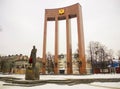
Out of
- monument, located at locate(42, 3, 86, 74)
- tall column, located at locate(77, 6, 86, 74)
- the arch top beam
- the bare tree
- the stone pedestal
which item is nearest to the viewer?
the stone pedestal

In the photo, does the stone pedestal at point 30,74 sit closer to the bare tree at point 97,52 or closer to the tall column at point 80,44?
the tall column at point 80,44

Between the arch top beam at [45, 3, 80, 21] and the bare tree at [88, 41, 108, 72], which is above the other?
the arch top beam at [45, 3, 80, 21]

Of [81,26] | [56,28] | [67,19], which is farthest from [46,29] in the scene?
[81,26]

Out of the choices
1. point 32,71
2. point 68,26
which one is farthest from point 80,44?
point 32,71

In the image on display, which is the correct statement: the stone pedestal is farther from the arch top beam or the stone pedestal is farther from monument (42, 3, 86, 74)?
the arch top beam

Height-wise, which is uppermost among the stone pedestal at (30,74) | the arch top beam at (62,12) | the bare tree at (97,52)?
the arch top beam at (62,12)

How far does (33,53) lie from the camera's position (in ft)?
43.4

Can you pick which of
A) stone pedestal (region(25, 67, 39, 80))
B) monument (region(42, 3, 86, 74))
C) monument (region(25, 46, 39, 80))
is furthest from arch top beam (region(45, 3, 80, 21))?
stone pedestal (region(25, 67, 39, 80))

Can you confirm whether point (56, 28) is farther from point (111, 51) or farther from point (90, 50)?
point (111, 51)

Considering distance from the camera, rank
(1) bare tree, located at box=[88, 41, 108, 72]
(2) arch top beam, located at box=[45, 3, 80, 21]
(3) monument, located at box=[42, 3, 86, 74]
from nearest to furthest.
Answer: (3) monument, located at box=[42, 3, 86, 74] → (2) arch top beam, located at box=[45, 3, 80, 21] → (1) bare tree, located at box=[88, 41, 108, 72]

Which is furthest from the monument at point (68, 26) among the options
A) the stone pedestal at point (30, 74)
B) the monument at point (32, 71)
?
the stone pedestal at point (30, 74)

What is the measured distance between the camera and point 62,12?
3450 cm

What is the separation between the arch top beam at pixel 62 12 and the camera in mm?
33156

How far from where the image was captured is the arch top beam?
1305 inches
